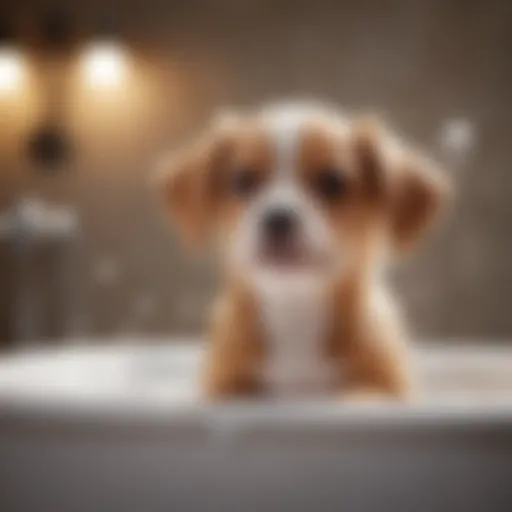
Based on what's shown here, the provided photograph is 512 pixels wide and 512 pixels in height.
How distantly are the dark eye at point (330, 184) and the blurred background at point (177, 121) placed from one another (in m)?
0.08

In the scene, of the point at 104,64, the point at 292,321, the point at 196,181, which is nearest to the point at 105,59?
the point at 104,64

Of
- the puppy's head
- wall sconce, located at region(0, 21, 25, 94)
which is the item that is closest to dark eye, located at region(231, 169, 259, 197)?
the puppy's head

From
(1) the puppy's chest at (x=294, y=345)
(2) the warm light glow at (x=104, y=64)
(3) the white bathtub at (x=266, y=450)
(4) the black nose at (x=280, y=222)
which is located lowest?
(3) the white bathtub at (x=266, y=450)

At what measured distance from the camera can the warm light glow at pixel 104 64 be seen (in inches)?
30.5

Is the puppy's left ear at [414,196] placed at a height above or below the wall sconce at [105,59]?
below

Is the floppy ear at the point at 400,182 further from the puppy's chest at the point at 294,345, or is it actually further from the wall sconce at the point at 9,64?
the wall sconce at the point at 9,64

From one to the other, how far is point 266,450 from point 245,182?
0.20 m

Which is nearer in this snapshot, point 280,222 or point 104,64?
point 280,222

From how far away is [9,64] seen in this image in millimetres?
796

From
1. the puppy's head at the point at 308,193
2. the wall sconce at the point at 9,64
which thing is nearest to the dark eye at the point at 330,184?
the puppy's head at the point at 308,193

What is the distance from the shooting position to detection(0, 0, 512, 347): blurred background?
28.9 inches

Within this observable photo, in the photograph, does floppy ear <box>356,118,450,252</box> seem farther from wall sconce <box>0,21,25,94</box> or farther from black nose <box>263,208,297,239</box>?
wall sconce <box>0,21,25,94</box>

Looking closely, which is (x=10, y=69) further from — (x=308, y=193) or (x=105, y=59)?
(x=308, y=193)

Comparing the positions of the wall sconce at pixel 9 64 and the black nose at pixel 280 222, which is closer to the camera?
the black nose at pixel 280 222
